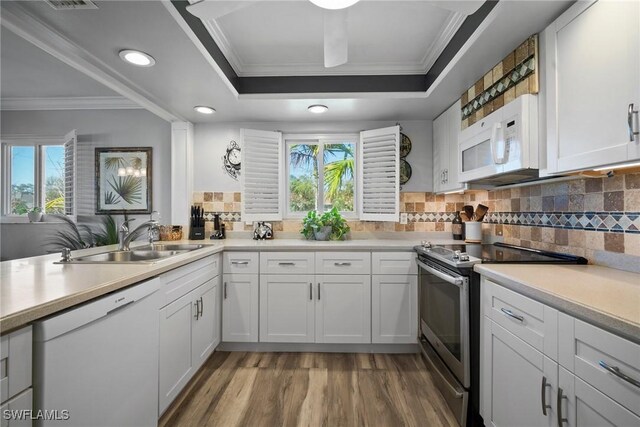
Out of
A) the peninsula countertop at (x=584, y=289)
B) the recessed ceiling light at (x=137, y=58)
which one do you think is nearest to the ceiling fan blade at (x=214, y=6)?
the recessed ceiling light at (x=137, y=58)

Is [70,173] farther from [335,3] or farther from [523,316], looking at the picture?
[523,316]

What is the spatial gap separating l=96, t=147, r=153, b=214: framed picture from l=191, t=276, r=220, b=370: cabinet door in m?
1.54

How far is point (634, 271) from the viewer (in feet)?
4.35

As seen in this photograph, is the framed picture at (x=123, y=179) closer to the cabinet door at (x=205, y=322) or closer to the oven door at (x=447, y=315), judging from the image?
the cabinet door at (x=205, y=322)

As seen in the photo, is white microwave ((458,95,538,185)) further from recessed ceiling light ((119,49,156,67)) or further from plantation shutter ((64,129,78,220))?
plantation shutter ((64,129,78,220))

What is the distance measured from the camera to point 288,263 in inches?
96.1

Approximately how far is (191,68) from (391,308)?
2.36 m

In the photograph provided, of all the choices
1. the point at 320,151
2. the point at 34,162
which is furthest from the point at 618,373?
the point at 34,162

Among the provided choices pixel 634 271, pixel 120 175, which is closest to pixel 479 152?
pixel 634 271

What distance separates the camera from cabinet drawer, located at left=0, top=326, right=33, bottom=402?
75 cm

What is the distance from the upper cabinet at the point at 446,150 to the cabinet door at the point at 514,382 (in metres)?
1.30

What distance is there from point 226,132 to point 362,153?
148cm

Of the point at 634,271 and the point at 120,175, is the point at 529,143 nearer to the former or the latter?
the point at 634,271

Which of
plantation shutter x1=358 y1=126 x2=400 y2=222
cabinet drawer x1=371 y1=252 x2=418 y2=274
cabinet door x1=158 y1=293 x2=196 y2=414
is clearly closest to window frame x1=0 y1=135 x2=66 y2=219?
cabinet door x1=158 y1=293 x2=196 y2=414
